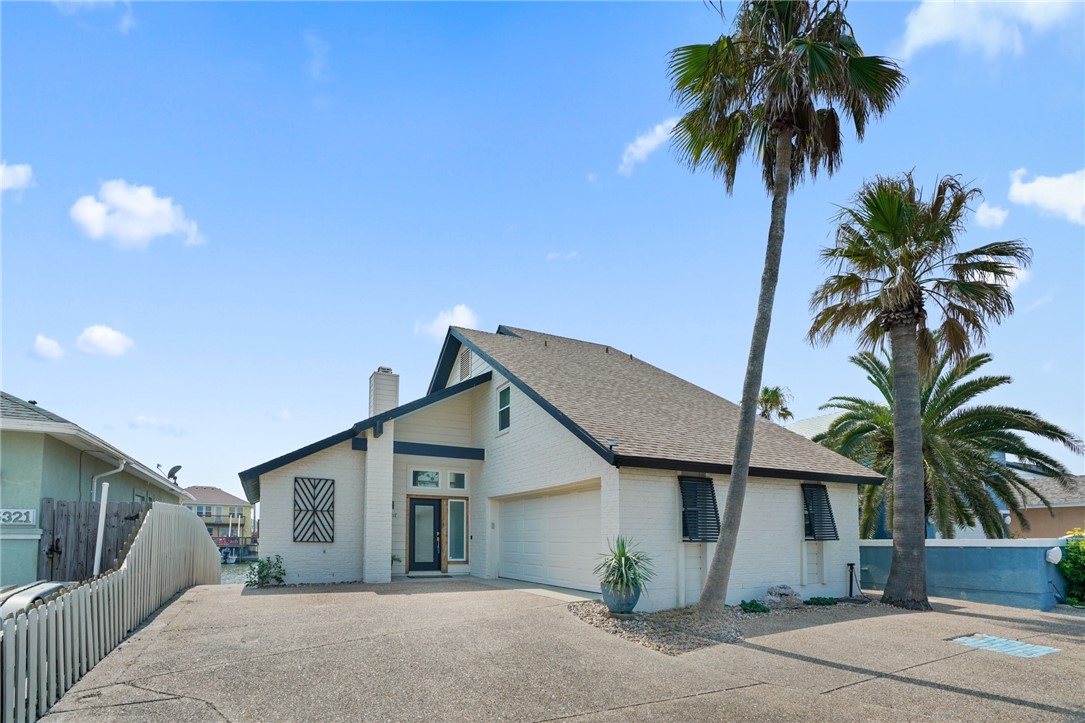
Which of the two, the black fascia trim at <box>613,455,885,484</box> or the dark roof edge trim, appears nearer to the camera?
the black fascia trim at <box>613,455,885,484</box>

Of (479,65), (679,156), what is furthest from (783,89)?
(479,65)

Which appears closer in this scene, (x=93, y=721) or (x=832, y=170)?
(x=93, y=721)

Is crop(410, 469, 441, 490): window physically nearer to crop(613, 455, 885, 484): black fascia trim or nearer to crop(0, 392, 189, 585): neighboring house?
crop(0, 392, 189, 585): neighboring house

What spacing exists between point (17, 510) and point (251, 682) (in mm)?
8710

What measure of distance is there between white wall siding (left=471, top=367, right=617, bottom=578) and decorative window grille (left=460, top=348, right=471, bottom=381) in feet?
1.71


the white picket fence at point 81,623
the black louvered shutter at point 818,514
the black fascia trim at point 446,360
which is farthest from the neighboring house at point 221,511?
the black louvered shutter at point 818,514

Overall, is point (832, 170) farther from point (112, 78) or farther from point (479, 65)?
point (112, 78)

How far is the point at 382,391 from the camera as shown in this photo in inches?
802

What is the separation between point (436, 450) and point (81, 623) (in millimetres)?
11494

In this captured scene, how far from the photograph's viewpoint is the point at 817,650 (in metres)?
10.0

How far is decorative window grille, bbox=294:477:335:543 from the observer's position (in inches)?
679

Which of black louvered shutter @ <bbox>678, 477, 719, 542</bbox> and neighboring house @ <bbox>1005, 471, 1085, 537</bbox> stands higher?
black louvered shutter @ <bbox>678, 477, 719, 542</bbox>

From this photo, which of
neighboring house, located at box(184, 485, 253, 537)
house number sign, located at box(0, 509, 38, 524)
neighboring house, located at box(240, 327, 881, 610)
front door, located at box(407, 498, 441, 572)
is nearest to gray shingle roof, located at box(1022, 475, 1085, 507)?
neighboring house, located at box(240, 327, 881, 610)

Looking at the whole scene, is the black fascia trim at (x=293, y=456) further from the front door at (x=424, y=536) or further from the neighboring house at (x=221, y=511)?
the neighboring house at (x=221, y=511)
